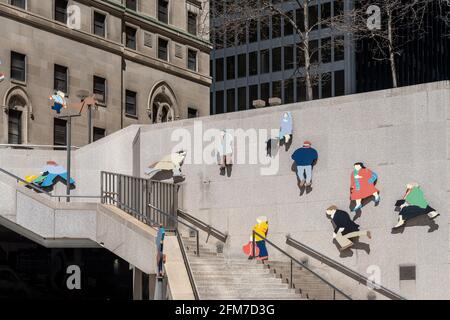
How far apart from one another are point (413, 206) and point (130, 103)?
34.4 meters

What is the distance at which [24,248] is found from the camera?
47.9 m

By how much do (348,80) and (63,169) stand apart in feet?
174

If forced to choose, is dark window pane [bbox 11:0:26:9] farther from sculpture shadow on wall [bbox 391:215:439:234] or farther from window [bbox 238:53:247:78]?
window [bbox 238:53:247:78]

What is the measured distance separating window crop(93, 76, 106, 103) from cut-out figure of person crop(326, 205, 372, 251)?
29.3m

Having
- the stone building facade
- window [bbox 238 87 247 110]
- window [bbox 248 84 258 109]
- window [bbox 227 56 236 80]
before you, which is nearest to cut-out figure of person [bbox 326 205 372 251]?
the stone building facade

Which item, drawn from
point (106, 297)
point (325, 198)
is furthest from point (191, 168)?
point (106, 297)

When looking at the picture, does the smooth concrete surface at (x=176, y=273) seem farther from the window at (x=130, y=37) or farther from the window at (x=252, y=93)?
the window at (x=252, y=93)

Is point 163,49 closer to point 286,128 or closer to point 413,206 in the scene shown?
point 286,128

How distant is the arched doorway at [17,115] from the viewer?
52.7 metres

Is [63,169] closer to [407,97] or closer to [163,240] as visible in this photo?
[163,240]

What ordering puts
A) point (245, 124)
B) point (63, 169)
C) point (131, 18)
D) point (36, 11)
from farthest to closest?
point (131, 18)
point (36, 11)
point (63, 169)
point (245, 124)

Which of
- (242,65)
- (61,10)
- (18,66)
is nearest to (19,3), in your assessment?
(61,10)
